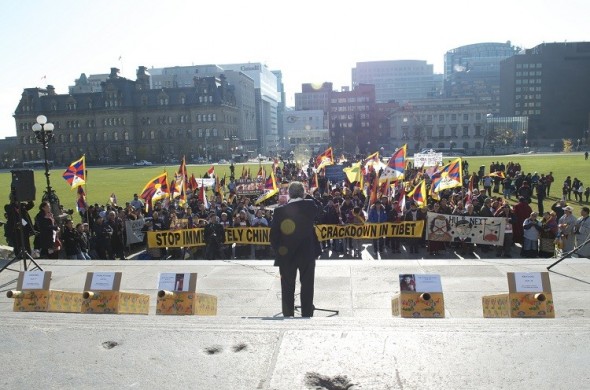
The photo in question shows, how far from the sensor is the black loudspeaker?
36.6 ft

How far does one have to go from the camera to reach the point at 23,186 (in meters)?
11.2

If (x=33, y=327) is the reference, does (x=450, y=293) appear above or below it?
below

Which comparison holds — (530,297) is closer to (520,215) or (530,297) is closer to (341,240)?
(341,240)

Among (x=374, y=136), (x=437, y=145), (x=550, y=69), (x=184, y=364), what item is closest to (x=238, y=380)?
(x=184, y=364)

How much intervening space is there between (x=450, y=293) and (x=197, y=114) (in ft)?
386

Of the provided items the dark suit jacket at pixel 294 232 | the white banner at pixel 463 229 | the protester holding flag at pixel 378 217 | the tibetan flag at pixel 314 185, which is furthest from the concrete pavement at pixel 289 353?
the tibetan flag at pixel 314 185

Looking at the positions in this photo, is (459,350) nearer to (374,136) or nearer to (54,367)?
(54,367)

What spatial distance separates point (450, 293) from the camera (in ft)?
32.3

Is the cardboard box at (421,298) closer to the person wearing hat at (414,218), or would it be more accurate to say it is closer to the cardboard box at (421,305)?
the cardboard box at (421,305)

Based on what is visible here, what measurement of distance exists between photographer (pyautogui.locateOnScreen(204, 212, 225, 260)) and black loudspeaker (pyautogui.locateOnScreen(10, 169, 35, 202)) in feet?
16.0

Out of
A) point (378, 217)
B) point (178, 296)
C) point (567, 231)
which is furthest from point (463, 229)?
point (178, 296)

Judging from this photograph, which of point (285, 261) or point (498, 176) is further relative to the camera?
point (498, 176)

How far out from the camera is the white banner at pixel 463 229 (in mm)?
15000

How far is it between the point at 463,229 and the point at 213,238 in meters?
7.80
